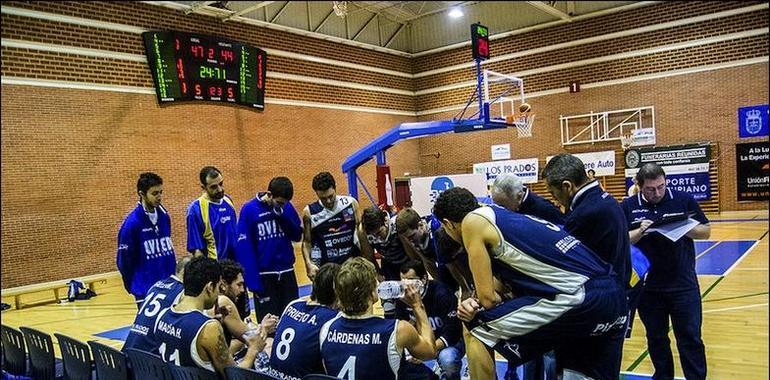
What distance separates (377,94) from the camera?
57.4 feet

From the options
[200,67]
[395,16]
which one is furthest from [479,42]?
[200,67]

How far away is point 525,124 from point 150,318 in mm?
13950

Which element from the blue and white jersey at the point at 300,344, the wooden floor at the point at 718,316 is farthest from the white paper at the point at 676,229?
the blue and white jersey at the point at 300,344

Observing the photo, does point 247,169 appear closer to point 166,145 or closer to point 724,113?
point 166,145

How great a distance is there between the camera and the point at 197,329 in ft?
8.71

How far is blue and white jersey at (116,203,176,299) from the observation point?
4.39 m

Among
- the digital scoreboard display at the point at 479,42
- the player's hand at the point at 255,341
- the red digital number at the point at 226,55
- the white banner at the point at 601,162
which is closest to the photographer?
the player's hand at the point at 255,341

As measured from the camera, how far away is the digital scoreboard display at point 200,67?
1145 centimetres

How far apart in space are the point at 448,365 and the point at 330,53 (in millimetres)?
13733

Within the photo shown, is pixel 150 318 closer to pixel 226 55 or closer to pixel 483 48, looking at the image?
pixel 483 48

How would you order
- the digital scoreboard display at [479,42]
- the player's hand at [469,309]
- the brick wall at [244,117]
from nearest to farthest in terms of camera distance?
1. the player's hand at [469,309]
2. the digital scoreboard display at [479,42]
3. the brick wall at [244,117]

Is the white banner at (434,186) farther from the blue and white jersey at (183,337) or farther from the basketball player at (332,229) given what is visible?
the blue and white jersey at (183,337)

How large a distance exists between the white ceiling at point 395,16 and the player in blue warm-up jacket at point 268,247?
5.17 feet

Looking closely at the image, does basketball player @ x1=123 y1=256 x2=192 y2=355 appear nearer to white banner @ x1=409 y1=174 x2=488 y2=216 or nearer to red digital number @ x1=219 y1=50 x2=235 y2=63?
white banner @ x1=409 y1=174 x2=488 y2=216
